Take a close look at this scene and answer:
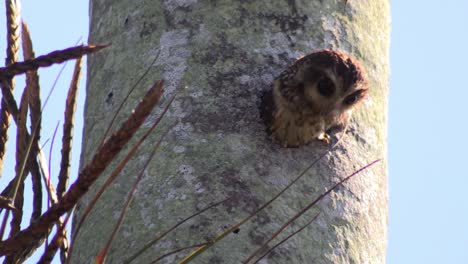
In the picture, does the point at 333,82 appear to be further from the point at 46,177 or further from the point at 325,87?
the point at 46,177

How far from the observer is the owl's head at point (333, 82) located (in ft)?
9.07

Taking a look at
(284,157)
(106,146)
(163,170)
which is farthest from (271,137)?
(106,146)

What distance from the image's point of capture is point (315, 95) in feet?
9.48

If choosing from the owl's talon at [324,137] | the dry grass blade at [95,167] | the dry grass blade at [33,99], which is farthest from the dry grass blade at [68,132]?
the owl's talon at [324,137]

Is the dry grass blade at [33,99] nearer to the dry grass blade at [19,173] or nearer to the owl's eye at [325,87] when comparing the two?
the dry grass blade at [19,173]

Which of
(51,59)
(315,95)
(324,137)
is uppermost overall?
(51,59)

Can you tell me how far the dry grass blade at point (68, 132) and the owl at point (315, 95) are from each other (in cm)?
85

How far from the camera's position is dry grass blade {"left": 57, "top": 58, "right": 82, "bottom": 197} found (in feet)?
5.48

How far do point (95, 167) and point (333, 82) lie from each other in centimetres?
181

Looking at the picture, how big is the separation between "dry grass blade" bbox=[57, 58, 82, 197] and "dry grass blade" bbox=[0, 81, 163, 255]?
1.22ft

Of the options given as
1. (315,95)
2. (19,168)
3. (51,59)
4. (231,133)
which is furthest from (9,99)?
(315,95)

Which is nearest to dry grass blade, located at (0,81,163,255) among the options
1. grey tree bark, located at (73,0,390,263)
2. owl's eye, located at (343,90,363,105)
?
grey tree bark, located at (73,0,390,263)

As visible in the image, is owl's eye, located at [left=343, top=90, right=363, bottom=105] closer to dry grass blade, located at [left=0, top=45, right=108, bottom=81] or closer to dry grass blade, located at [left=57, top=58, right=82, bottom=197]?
dry grass blade, located at [left=57, top=58, right=82, bottom=197]

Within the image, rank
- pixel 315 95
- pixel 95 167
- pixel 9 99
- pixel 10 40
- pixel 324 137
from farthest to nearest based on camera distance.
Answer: pixel 315 95 < pixel 324 137 < pixel 9 99 < pixel 10 40 < pixel 95 167
